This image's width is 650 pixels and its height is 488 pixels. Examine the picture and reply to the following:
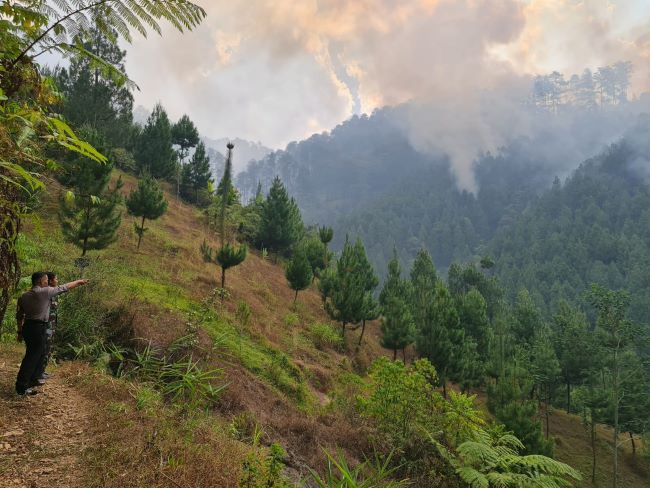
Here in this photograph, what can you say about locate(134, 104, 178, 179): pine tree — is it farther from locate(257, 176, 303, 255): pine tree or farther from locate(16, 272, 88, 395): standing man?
locate(16, 272, 88, 395): standing man

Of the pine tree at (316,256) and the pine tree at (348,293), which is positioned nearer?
the pine tree at (348,293)

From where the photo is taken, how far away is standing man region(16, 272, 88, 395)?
16.0 ft

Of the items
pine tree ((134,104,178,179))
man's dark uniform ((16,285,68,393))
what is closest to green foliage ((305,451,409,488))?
man's dark uniform ((16,285,68,393))

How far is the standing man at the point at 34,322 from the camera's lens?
16.0 feet

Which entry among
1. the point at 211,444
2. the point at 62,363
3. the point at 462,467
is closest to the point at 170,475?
the point at 211,444

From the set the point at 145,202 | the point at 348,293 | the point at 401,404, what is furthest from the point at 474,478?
the point at 145,202

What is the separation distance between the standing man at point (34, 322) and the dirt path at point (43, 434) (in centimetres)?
29

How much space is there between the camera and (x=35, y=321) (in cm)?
507

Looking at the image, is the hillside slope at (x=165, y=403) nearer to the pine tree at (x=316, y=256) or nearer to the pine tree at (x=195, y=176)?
the pine tree at (x=316, y=256)

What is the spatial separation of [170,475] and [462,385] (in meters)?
27.1

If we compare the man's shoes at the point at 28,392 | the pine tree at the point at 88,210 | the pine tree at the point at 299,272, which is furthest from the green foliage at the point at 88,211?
the man's shoes at the point at 28,392

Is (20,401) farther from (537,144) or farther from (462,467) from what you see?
(537,144)

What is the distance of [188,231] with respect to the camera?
28.1 m

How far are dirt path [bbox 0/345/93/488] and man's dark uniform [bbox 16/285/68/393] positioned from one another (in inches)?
13.7
